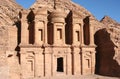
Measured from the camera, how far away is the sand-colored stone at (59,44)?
1059 inches

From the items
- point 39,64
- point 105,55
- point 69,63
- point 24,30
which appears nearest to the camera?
point 39,64

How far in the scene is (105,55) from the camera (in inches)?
1142

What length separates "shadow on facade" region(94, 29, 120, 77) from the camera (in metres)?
27.2

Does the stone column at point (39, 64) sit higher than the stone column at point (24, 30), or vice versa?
the stone column at point (24, 30)

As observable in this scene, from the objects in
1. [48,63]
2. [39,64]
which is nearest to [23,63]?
[39,64]

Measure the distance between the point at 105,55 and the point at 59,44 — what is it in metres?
A: 5.77

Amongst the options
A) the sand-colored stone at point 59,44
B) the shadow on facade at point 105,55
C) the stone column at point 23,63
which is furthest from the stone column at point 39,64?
the shadow on facade at point 105,55

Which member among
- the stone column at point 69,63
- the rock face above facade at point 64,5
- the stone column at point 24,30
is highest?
the rock face above facade at point 64,5

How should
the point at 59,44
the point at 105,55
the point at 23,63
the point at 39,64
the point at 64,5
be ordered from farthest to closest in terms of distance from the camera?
the point at 64,5, the point at 105,55, the point at 59,44, the point at 39,64, the point at 23,63

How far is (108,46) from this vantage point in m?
28.6

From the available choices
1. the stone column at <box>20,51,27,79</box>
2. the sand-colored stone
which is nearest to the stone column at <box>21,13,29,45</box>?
the sand-colored stone

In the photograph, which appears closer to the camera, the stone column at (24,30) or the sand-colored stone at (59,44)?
the sand-colored stone at (59,44)

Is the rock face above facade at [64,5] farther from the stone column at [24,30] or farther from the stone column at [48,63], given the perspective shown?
the stone column at [48,63]

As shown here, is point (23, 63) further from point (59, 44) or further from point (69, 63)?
point (69, 63)
